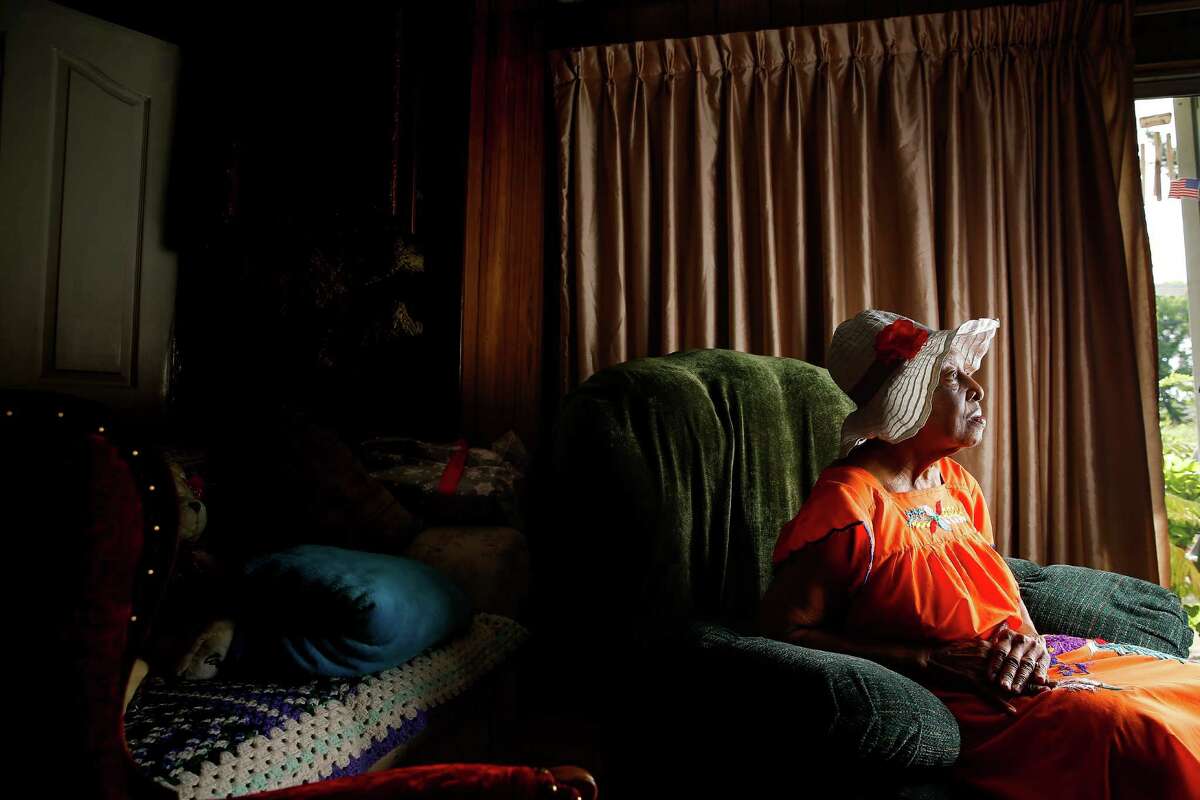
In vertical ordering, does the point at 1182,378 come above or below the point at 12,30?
below

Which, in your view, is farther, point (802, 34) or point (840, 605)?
point (802, 34)

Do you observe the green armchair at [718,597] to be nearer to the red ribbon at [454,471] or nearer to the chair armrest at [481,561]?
the chair armrest at [481,561]

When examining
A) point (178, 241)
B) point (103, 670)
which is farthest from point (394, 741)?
point (178, 241)

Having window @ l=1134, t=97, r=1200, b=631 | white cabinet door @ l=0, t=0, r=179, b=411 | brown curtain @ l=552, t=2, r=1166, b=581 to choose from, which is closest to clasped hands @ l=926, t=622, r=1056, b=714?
brown curtain @ l=552, t=2, r=1166, b=581

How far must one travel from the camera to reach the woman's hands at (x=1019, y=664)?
3.64 feet

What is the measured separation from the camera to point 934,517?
1.39 m

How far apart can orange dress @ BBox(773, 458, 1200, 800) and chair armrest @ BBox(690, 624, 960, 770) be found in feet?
0.32

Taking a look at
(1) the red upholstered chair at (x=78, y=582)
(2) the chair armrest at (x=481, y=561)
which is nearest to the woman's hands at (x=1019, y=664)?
(1) the red upholstered chair at (x=78, y=582)

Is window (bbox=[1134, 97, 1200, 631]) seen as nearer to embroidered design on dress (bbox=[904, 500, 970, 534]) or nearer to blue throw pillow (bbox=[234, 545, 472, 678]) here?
embroidered design on dress (bbox=[904, 500, 970, 534])

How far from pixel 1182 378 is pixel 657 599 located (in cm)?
228

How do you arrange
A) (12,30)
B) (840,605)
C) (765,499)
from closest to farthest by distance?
(840,605) < (765,499) < (12,30)

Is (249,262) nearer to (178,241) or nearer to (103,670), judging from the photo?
(178,241)

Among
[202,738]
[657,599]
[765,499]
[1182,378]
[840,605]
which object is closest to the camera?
[202,738]

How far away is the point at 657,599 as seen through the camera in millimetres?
1441
